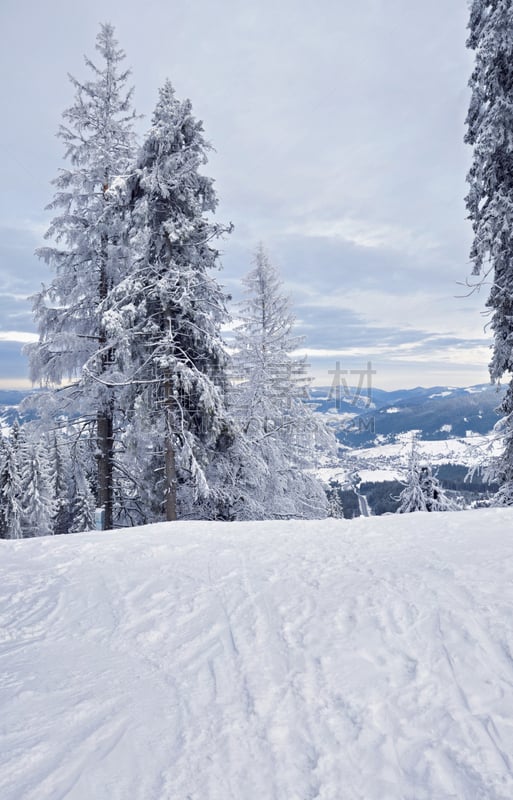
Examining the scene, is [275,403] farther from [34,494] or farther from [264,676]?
[34,494]

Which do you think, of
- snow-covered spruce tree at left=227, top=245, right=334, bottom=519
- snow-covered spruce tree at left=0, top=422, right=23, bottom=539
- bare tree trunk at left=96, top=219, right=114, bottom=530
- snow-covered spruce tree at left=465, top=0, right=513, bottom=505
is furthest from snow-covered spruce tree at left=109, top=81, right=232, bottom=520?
snow-covered spruce tree at left=0, top=422, right=23, bottom=539

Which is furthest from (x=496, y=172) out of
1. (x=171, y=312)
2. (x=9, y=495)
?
(x=9, y=495)

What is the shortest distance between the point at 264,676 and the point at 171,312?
9539 mm

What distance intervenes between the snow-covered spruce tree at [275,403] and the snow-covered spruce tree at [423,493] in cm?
426

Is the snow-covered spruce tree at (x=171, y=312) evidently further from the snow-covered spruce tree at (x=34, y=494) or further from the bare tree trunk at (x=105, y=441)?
the snow-covered spruce tree at (x=34, y=494)

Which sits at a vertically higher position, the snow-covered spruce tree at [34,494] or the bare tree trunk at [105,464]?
the bare tree trunk at [105,464]

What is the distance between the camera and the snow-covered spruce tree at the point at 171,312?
34.9ft

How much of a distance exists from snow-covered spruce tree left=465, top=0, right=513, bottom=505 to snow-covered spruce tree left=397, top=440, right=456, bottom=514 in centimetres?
746

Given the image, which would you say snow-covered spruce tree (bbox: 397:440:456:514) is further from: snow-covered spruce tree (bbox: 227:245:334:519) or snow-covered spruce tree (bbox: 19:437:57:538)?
snow-covered spruce tree (bbox: 19:437:57:538)

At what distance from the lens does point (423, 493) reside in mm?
17828

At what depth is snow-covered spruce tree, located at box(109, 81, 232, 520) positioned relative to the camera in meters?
10.6

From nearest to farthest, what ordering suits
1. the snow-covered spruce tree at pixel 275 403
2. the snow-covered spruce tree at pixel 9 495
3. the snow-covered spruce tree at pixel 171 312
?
the snow-covered spruce tree at pixel 171 312, the snow-covered spruce tree at pixel 275 403, the snow-covered spruce tree at pixel 9 495

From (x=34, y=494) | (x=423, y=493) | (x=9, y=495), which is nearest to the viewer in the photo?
(x=423, y=493)

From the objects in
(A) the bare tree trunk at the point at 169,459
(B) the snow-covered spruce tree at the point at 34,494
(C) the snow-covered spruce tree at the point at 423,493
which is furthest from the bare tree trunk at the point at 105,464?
(B) the snow-covered spruce tree at the point at 34,494
